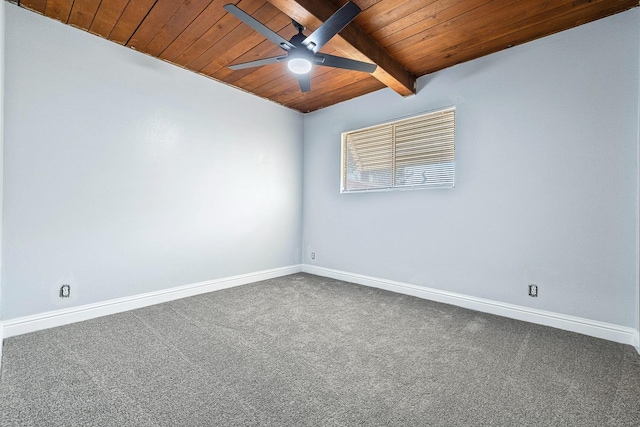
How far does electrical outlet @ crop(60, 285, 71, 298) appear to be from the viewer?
2527 millimetres

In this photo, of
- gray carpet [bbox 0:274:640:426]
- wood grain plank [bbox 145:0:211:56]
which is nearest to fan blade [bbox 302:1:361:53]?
wood grain plank [bbox 145:0:211:56]

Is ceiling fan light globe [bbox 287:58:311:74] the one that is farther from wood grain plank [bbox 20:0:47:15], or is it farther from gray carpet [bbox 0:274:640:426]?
gray carpet [bbox 0:274:640:426]

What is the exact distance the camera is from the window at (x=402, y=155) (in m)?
3.25

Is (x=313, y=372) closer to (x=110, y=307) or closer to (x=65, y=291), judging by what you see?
(x=110, y=307)

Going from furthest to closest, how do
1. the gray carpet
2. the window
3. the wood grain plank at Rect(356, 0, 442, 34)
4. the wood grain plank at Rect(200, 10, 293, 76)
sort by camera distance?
the window < the wood grain plank at Rect(200, 10, 293, 76) < the wood grain plank at Rect(356, 0, 442, 34) < the gray carpet

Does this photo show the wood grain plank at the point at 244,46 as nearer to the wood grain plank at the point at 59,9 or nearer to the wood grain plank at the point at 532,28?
the wood grain plank at the point at 59,9

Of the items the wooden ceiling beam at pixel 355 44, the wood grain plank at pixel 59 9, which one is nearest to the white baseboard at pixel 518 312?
the wooden ceiling beam at pixel 355 44

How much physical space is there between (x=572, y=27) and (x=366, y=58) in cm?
174

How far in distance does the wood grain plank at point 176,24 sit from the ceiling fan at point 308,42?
49cm

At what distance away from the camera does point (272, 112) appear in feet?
14.0

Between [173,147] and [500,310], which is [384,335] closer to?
[500,310]

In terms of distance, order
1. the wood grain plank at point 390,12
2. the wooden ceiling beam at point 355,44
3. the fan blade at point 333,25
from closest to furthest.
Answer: the fan blade at point 333,25 → the wooden ceiling beam at point 355,44 → the wood grain plank at point 390,12

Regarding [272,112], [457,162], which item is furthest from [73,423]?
[272,112]

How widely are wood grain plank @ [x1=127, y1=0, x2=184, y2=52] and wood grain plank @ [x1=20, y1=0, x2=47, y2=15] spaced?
1.97 feet
